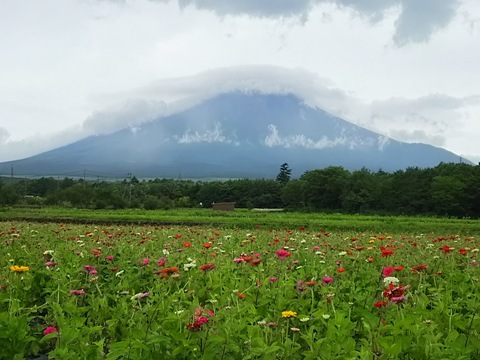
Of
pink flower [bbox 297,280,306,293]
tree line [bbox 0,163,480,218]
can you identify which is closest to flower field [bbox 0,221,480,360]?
pink flower [bbox 297,280,306,293]

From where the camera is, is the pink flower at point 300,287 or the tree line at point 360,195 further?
the tree line at point 360,195

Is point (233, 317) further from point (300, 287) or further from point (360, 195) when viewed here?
point (360, 195)

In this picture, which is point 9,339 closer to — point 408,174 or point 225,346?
point 225,346

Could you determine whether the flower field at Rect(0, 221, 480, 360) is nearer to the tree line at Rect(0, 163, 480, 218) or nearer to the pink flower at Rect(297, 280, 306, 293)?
the pink flower at Rect(297, 280, 306, 293)

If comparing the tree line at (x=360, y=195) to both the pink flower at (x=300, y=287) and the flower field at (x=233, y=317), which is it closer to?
the flower field at (x=233, y=317)

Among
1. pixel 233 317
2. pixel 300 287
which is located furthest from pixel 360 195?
pixel 233 317

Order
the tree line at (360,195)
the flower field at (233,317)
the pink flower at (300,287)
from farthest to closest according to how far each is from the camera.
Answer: the tree line at (360,195)
the pink flower at (300,287)
the flower field at (233,317)

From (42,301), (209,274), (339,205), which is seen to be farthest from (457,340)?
(339,205)

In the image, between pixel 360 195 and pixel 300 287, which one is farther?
pixel 360 195

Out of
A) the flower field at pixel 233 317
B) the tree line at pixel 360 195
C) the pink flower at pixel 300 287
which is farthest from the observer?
the tree line at pixel 360 195

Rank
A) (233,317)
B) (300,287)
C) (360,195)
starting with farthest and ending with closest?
(360,195) < (300,287) < (233,317)

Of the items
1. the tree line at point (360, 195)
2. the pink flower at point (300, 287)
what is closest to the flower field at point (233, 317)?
the pink flower at point (300, 287)

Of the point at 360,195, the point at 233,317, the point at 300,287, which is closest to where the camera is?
the point at 233,317

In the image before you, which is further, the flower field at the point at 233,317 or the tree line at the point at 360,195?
the tree line at the point at 360,195
